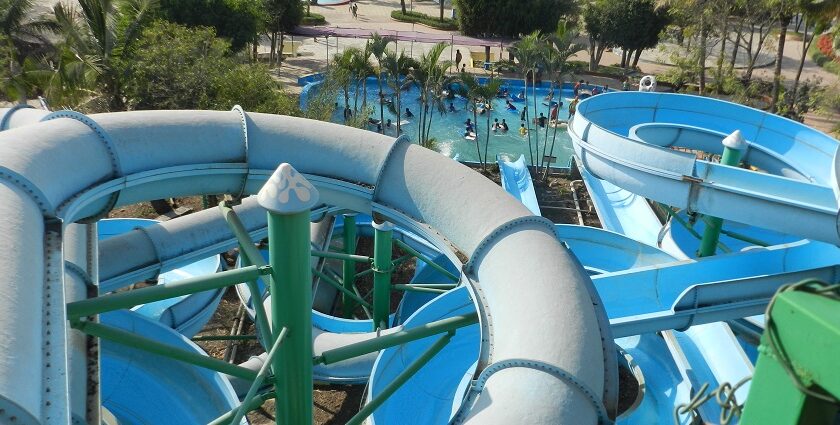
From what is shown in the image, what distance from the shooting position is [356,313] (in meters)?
15.9

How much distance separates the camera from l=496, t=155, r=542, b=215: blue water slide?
20656 mm

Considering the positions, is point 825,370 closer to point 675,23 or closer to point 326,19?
point 675,23

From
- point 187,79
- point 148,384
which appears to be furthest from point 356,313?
point 187,79

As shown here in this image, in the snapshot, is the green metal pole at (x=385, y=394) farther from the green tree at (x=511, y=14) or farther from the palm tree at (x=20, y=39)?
the green tree at (x=511, y=14)

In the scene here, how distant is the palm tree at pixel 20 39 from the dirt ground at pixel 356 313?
4.23 meters

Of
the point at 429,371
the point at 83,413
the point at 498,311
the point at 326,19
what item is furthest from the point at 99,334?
the point at 326,19

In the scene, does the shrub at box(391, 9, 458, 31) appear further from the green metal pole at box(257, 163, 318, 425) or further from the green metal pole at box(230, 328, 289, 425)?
the green metal pole at box(230, 328, 289, 425)

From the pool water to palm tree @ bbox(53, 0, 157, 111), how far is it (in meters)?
11.1

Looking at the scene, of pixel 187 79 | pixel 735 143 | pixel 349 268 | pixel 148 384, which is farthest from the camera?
pixel 187 79

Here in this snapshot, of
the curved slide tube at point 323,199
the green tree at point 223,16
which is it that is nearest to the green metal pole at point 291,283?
the curved slide tube at point 323,199

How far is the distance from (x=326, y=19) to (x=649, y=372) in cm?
4048

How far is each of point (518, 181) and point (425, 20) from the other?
3016cm

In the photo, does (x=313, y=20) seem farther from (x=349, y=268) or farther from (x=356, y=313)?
(x=349, y=268)

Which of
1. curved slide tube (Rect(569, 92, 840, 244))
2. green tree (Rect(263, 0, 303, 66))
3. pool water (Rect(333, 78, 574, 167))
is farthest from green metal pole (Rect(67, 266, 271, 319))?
green tree (Rect(263, 0, 303, 66))
